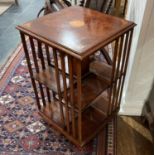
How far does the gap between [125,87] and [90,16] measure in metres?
0.62

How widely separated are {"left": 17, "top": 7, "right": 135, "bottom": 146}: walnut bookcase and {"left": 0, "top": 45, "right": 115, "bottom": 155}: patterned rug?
73mm

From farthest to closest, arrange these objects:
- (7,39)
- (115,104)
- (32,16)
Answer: (32,16) < (7,39) < (115,104)

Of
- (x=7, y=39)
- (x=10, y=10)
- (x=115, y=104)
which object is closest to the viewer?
(x=115, y=104)

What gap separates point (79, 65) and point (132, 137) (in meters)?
0.80

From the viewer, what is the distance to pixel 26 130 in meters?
1.42

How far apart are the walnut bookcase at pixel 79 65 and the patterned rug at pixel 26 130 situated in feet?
0.24

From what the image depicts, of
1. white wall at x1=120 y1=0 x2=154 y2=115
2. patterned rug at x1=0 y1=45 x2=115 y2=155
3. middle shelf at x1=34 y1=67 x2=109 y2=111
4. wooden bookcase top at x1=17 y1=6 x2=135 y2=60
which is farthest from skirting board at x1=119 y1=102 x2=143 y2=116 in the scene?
wooden bookcase top at x1=17 y1=6 x2=135 y2=60

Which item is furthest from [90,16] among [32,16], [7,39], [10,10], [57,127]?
[10,10]

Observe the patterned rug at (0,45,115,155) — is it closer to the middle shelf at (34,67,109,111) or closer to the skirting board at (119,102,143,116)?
the skirting board at (119,102,143,116)

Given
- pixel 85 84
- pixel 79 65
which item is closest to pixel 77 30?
pixel 79 65

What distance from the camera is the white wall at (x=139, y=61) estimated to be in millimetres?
1095

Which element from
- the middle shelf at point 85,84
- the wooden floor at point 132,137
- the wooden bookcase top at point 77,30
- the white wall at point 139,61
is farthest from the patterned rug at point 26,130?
the wooden bookcase top at point 77,30

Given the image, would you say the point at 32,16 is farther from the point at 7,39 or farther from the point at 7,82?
the point at 7,82

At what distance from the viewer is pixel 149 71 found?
4.25 feet
